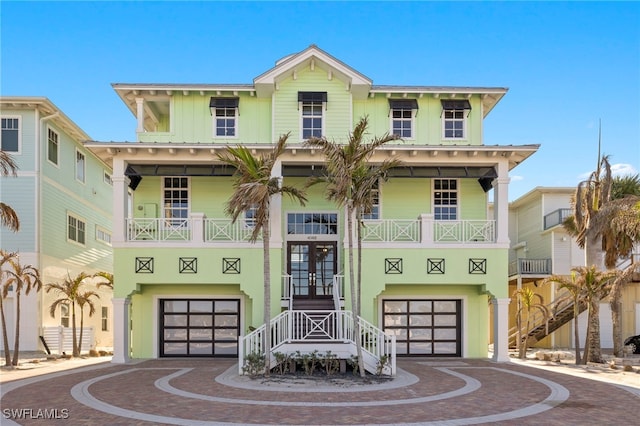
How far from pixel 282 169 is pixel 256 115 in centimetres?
293

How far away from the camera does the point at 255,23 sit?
17.0 m

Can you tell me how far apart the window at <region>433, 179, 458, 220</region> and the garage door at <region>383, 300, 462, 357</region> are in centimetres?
339

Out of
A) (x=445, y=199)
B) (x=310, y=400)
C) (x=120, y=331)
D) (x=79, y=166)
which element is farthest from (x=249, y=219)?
(x=79, y=166)

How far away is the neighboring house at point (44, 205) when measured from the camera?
23314mm

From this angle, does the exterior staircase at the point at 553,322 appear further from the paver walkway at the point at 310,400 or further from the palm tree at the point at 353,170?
the palm tree at the point at 353,170

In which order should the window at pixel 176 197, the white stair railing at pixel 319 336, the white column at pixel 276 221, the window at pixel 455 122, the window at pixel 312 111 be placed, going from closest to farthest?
the white stair railing at pixel 319 336, the white column at pixel 276 221, the window at pixel 176 197, the window at pixel 312 111, the window at pixel 455 122

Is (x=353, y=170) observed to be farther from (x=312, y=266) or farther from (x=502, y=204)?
(x=502, y=204)

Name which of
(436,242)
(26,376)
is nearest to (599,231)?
(436,242)

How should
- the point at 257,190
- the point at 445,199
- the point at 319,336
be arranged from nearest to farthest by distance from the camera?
1. the point at 257,190
2. the point at 319,336
3. the point at 445,199

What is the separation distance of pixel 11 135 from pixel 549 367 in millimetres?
23662

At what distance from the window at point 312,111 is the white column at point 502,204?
6948mm

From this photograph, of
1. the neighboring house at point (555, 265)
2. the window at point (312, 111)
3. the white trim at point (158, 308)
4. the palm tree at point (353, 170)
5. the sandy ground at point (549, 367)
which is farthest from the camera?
the neighboring house at point (555, 265)

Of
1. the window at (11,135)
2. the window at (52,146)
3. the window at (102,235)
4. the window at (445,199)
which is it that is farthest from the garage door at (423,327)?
the window at (102,235)

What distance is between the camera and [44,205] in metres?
24.1
